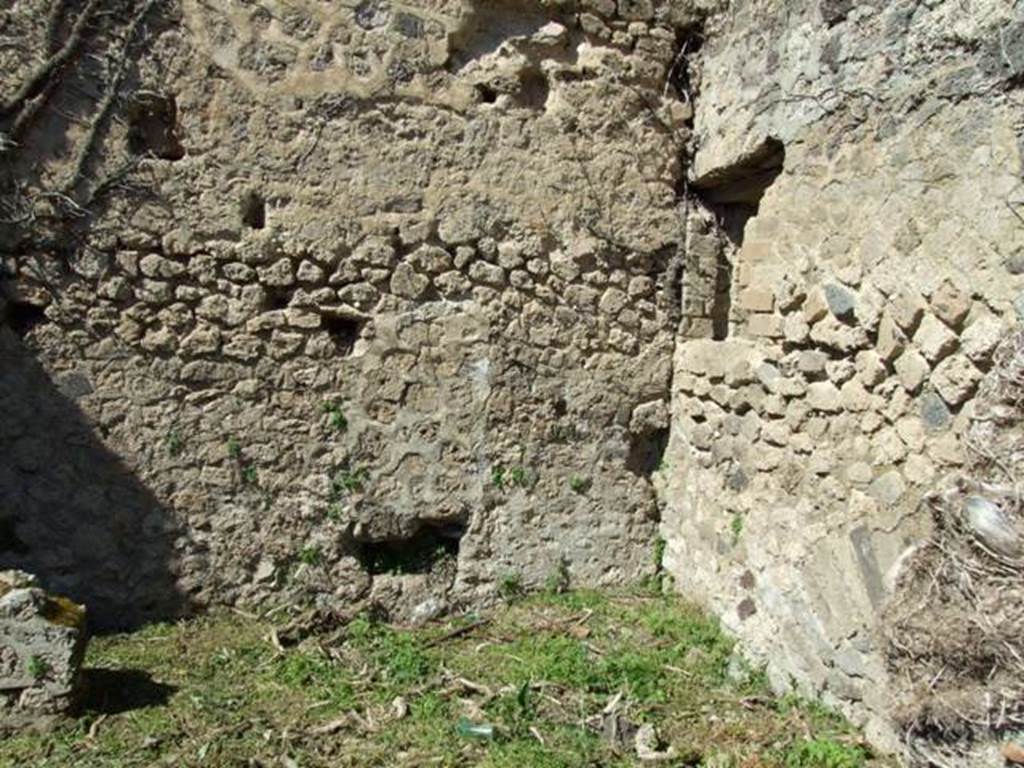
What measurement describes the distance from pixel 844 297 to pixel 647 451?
1571 millimetres

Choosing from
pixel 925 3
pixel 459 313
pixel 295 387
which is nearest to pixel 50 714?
pixel 295 387

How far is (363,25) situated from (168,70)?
90 cm

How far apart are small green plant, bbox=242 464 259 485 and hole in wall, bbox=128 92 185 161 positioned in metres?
1.43

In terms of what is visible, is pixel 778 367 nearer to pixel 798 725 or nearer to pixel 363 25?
pixel 798 725

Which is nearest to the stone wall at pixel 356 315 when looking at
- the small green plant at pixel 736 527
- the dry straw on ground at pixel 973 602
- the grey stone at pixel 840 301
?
the small green plant at pixel 736 527

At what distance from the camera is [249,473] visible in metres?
4.45

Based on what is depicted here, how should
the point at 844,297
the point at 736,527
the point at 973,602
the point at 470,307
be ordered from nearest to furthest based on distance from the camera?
the point at 973,602
the point at 844,297
the point at 736,527
the point at 470,307

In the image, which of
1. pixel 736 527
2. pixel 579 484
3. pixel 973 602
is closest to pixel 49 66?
pixel 579 484

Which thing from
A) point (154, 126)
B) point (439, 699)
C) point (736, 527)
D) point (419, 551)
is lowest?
point (439, 699)

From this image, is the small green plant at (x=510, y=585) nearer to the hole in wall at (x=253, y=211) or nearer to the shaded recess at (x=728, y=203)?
the shaded recess at (x=728, y=203)

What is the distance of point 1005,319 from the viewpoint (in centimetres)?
302

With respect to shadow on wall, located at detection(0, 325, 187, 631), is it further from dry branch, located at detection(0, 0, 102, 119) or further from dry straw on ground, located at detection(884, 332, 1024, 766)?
dry straw on ground, located at detection(884, 332, 1024, 766)

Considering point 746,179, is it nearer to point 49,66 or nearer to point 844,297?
point 844,297

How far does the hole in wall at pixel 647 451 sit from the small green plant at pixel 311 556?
1.60m
